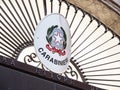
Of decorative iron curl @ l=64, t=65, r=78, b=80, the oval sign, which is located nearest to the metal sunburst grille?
decorative iron curl @ l=64, t=65, r=78, b=80

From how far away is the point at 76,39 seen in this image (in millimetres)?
2707

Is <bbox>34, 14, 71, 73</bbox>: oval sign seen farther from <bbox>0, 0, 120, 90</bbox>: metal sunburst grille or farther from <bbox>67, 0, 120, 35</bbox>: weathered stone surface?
<bbox>67, 0, 120, 35</bbox>: weathered stone surface

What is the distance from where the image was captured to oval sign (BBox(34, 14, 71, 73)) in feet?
6.62

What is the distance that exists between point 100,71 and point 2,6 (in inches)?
34.6

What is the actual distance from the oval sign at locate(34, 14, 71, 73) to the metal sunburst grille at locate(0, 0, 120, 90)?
9.8 inches

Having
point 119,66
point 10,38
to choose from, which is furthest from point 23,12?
point 119,66

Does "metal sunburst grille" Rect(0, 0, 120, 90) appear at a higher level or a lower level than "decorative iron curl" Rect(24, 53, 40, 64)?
higher

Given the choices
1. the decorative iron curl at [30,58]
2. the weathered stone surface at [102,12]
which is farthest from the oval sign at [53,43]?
the weathered stone surface at [102,12]

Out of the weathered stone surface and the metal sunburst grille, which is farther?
the weathered stone surface

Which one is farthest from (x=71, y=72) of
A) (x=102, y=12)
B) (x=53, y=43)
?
(x=102, y=12)

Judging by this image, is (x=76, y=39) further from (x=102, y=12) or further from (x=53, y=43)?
(x=53, y=43)

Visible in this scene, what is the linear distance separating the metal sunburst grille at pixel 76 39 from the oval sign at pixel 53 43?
25 centimetres

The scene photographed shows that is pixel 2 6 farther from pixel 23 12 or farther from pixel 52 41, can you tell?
pixel 52 41

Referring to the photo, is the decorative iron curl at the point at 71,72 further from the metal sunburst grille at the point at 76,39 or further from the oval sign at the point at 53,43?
the oval sign at the point at 53,43
